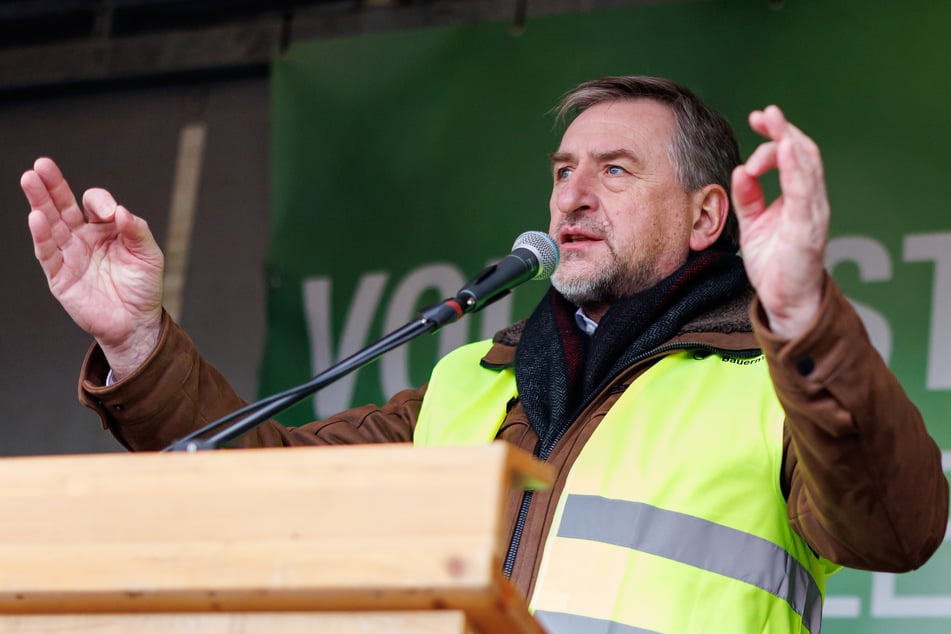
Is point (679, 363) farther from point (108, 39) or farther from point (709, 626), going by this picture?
point (108, 39)

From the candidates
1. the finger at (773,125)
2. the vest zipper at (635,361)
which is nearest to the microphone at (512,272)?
the vest zipper at (635,361)

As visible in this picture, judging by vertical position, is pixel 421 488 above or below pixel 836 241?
Answer: below

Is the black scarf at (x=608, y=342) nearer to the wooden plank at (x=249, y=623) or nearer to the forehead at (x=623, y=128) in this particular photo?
the forehead at (x=623, y=128)

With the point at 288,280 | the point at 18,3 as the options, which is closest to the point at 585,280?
the point at 288,280

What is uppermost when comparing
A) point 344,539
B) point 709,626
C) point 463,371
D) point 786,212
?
point 786,212

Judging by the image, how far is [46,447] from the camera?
3.82m

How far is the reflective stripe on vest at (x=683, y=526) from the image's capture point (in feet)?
5.95

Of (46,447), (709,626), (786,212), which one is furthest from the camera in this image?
(46,447)

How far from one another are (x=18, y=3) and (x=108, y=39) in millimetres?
283

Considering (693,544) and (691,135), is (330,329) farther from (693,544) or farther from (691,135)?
(693,544)

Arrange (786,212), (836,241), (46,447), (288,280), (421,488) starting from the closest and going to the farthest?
(421,488) → (786,212) → (836,241) → (288,280) → (46,447)

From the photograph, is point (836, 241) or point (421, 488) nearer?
point (421, 488)

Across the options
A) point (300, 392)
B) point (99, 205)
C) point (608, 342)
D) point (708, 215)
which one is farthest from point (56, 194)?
point (708, 215)

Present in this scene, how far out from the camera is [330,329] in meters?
3.29
